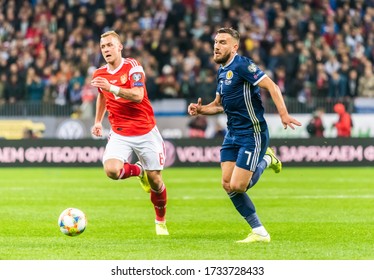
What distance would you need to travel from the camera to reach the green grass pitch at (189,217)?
1112 centimetres

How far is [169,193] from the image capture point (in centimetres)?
2027

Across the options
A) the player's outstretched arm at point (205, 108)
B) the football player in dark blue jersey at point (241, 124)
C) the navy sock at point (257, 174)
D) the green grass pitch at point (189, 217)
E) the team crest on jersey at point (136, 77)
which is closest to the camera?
the green grass pitch at point (189, 217)

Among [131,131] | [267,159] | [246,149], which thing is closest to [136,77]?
[131,131]

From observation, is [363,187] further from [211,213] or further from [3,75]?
[3,75]

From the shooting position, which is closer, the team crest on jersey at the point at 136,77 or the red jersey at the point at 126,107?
the team crest on jersey at the point at 136,77

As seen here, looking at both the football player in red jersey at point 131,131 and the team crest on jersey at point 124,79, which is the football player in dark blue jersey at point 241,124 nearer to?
the football player in red jersey at point 131,131

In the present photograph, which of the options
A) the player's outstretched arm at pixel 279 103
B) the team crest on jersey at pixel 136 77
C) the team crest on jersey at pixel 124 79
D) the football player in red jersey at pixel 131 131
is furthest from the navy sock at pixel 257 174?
the team crest on jersey at pixel 124 79

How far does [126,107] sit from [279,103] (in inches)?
93.9

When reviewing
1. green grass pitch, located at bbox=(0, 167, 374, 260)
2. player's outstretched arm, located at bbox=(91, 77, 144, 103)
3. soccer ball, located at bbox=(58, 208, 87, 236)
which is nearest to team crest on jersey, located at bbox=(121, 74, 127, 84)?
player's outstretched arm, located at bbox=(91, 77, 144, 103)

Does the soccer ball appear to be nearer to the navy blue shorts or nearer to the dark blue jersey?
the navy blue shorts

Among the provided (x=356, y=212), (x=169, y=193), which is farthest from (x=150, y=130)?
(x=169, y=193)

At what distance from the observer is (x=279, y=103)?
37.6 ft

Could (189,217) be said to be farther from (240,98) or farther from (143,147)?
(240,98)

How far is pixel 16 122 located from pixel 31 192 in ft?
31.7
